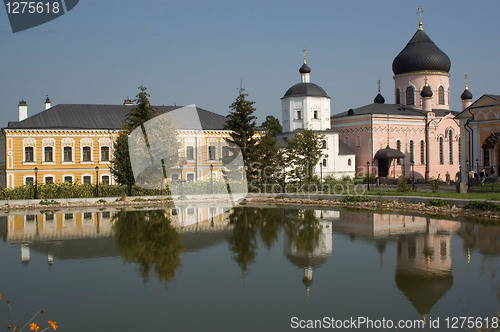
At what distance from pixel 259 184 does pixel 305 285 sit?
22.4m

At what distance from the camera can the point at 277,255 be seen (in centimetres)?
1457

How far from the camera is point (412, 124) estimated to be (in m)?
45.8

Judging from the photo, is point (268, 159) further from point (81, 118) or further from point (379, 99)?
point (379, 99)

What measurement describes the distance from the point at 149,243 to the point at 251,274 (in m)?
5.23

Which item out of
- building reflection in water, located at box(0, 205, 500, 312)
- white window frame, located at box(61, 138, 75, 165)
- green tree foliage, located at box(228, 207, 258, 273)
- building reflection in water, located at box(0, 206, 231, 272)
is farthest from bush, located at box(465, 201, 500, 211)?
white window frame, located at box(61, 138, 75, 165)

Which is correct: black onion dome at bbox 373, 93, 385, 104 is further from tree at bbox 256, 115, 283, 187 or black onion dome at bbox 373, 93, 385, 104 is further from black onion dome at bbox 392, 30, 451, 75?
tree at bbox 256, 115, 283, 187

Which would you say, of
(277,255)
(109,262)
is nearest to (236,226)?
(277,255)

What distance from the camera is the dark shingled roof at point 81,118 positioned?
3738cm

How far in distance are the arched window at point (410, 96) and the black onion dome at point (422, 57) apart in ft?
5.62

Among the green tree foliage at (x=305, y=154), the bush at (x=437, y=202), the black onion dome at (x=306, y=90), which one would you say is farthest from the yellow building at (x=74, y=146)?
the bush at (x=437, y=202)

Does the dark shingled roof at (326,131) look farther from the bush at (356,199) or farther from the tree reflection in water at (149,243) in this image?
the tree reflection in water at (149,243)

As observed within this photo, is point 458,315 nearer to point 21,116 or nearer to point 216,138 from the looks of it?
Result: point 216,138

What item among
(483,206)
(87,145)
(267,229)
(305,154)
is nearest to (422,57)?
(305,154)

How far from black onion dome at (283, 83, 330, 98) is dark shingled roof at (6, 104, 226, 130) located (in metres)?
6.78
